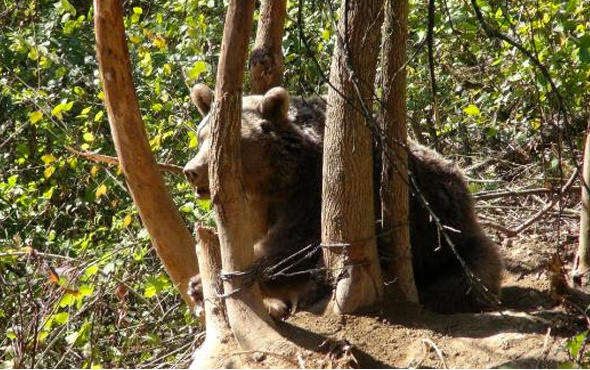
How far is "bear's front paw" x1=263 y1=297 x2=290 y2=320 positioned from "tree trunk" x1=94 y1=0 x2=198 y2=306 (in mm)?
586

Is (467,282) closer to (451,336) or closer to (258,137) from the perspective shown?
(451,336)

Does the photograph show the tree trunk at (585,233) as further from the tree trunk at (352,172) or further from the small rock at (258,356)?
the small rock at (258,356)

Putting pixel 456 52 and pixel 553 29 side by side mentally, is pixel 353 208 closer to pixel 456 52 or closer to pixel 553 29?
pixel 553 29

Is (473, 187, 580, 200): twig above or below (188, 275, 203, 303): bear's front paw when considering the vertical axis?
above

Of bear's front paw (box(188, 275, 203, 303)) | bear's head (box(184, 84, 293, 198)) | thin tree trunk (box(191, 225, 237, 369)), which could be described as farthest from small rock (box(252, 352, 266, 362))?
bear's head (box(184, 84, 293, 198))

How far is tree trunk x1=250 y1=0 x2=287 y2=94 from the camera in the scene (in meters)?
5.84

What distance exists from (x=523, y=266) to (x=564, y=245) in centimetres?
33

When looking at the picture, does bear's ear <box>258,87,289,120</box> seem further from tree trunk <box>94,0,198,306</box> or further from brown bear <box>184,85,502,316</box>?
tree trunk <box>94,0,198,306</box>

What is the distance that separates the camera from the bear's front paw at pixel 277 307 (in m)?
5.15

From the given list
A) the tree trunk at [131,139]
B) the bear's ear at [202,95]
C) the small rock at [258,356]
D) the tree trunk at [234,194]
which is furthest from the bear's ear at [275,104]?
the small rock at [258,356]

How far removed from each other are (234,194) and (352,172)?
23.7 inches

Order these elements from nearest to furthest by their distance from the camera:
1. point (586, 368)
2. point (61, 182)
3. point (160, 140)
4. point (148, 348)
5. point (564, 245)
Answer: point (586, 368), point (564, 245), point (148, 348), point (160, 140), point (61, 182)

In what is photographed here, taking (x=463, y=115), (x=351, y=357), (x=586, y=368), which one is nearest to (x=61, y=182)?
(x=463, y=115)

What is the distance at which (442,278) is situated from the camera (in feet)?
18.5
